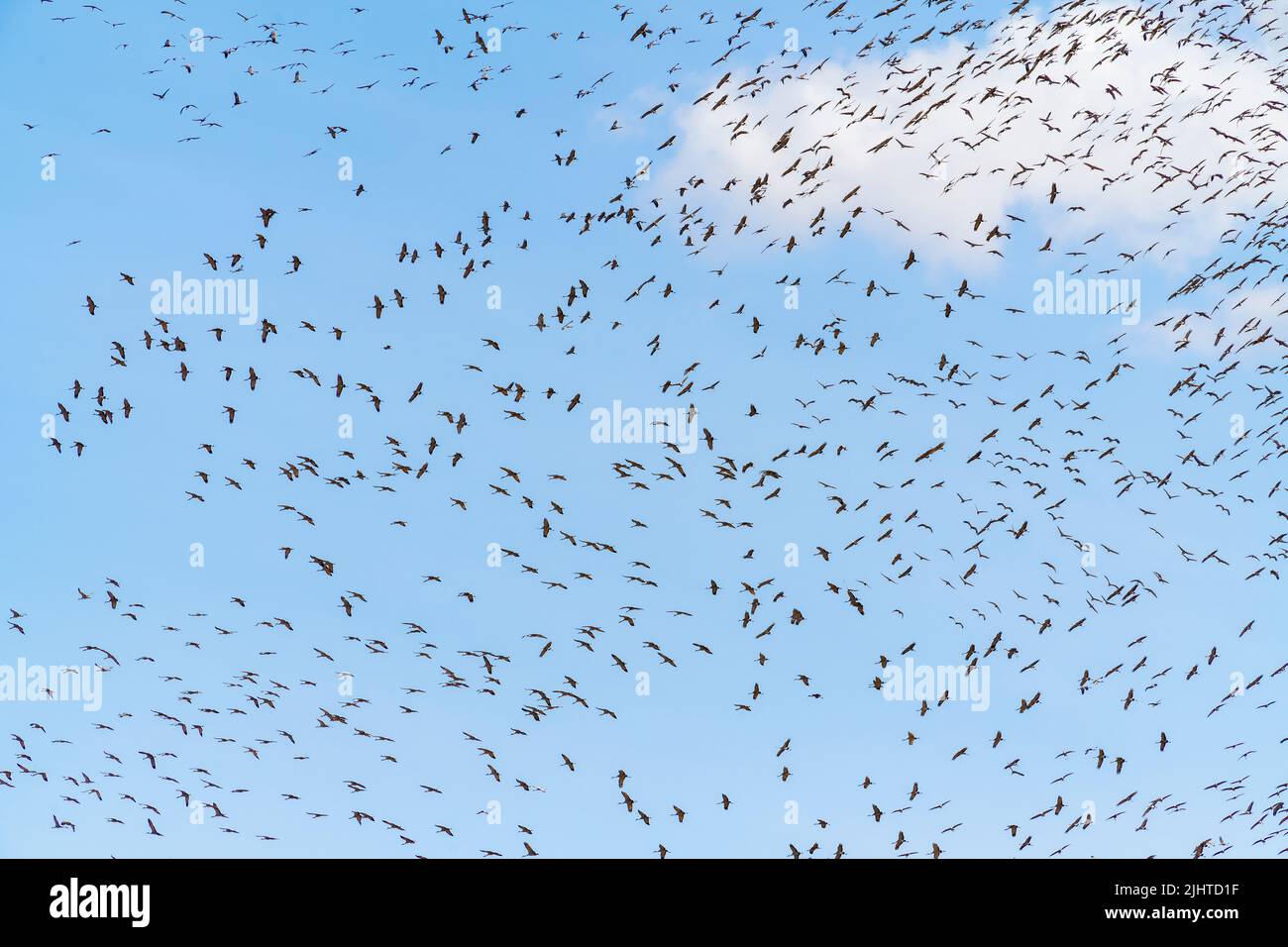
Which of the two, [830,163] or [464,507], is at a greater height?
[830,163]
